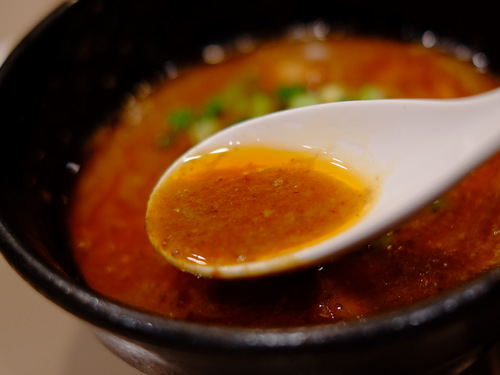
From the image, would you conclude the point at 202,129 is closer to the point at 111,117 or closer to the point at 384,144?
the point at 111,117

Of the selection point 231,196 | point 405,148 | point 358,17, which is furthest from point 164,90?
point 405,148

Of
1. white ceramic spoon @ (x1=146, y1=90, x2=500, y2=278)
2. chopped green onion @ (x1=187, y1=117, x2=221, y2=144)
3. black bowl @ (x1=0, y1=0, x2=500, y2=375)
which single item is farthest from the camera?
chopped green onion @ (x1=187, y1=117, x2=221, y2=144)

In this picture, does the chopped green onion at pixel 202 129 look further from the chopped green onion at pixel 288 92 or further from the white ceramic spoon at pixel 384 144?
the white ceramic spoon at pixel 384 144

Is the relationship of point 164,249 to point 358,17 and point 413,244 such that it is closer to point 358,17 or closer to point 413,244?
point 413,244

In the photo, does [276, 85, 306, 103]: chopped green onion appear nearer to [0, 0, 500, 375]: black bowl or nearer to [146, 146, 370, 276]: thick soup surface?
[0, 0, 500, 375]: black bowl

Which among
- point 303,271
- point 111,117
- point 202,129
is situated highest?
point 111,117

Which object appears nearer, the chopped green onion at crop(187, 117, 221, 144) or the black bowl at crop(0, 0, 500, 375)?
the black bowl at crop(0, 0, 500, 375)

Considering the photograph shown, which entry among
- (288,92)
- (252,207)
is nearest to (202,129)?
(288,92)

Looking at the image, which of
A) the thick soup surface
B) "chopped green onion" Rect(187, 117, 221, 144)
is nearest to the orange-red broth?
"chopped green onion" Rect(187, 117, 221, 144)

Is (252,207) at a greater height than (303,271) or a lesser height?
greater
